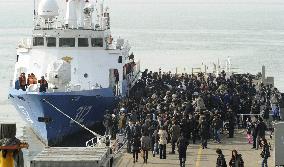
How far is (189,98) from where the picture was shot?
26266 millimetres

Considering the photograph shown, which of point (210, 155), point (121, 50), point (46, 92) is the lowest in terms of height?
point (210, 155)

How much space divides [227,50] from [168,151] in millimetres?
70928

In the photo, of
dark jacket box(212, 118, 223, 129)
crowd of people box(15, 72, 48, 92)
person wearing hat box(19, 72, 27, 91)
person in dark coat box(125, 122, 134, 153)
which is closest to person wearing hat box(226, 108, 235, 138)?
dark jacket box(212, 118, 223, 129)

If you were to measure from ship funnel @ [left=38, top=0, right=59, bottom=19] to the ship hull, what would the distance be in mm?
4205

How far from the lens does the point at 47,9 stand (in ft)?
103

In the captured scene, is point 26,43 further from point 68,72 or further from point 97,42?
point 68,72

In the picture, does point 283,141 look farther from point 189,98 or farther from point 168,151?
point 189,98

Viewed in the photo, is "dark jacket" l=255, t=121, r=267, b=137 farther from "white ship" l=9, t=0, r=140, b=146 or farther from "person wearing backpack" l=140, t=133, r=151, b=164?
"white ship" l=9, t=0, r=140, b=146

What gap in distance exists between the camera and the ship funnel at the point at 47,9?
31.3 metres

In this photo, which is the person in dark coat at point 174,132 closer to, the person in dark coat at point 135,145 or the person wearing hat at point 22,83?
the person in dark coat at point 135,145

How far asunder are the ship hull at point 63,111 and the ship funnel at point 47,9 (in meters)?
4.21

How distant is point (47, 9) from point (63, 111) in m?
6.15

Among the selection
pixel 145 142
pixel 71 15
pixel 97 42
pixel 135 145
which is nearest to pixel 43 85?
pixel 97 42

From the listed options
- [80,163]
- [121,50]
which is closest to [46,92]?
[121,50]
